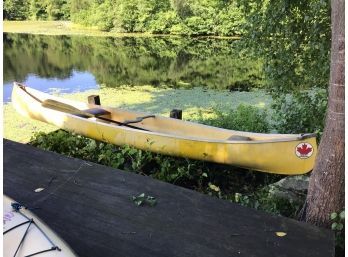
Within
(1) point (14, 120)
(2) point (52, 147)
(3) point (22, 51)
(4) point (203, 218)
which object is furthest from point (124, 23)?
(4) point (203, 218)

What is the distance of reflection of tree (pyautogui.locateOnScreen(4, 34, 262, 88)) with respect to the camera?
998 cm

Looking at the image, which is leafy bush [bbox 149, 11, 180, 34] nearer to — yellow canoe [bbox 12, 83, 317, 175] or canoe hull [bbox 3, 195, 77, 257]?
yellow canoe [bbox 12, 83, 317, 175]

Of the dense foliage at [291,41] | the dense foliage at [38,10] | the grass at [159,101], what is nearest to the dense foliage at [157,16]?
the dense foliage at [38,10]

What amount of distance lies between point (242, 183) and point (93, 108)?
203 centimetres

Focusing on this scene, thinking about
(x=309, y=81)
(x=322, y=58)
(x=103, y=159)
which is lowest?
(x=103, y=159)

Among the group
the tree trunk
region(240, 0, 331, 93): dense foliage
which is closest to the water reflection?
region(240, 0, 331, 93): dense foliage

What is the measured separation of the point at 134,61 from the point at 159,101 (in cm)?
570

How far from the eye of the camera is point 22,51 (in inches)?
575

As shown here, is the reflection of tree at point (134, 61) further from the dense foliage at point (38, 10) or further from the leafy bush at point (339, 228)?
the dense foliage at point (38, 10)

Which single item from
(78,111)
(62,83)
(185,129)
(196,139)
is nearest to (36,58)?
(62,83)

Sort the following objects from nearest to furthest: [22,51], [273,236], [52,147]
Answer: [273,236]
[52,147]
[22,51]

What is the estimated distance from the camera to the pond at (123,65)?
9.47 m

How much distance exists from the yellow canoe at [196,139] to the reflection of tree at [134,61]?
410 centimetres

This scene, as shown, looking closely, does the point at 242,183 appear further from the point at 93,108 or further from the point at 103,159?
the point at 93,108
